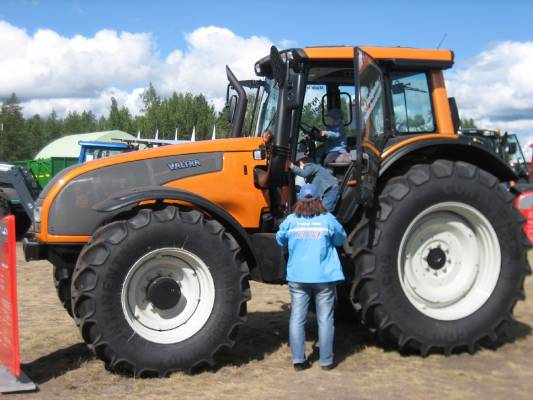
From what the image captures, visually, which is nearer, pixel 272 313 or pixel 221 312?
pixel 221 312

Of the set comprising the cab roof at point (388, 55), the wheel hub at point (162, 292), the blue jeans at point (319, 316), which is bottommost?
the blue jeans at point (319, 316)

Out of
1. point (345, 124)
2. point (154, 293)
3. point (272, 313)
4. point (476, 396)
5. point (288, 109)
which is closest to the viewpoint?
point (476, 396)

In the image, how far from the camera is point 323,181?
5.55 m

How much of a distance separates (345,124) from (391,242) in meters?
1.28

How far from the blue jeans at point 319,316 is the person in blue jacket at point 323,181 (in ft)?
2.41

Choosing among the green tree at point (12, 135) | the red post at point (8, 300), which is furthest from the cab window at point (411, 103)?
the green tree at point (12, 135)

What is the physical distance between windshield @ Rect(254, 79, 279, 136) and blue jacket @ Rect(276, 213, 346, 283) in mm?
1033

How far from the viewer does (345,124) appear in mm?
6012

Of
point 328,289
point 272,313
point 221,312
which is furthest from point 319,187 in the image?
point 272,313

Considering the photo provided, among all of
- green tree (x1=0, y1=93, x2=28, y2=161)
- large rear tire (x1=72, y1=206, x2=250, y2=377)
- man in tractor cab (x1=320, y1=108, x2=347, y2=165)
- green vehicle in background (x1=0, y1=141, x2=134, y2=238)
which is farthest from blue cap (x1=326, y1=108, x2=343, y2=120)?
green tree (x1=0, y1=93, x2=28, y2=161)

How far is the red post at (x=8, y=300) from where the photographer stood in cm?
473

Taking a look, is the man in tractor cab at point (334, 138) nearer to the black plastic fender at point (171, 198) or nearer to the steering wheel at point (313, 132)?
the steering wheel at point (313, 132)

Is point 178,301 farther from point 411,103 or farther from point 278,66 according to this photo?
point 411,103

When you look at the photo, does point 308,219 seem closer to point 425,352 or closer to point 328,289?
→ point 328,289
